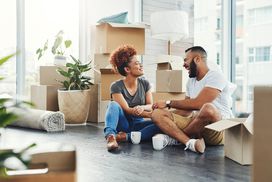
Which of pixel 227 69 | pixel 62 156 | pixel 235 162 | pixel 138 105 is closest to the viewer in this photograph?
pixel 62 156

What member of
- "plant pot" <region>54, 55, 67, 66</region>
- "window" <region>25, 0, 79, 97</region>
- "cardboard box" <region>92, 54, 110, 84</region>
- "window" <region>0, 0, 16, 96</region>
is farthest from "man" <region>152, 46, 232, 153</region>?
"window" <region>0, 0, 16, 96</region>

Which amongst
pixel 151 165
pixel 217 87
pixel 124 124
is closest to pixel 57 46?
pixel 124 124

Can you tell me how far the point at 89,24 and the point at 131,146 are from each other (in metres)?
2.80

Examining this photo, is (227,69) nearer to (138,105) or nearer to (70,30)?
(138,105)

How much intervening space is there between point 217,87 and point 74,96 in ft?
6.70

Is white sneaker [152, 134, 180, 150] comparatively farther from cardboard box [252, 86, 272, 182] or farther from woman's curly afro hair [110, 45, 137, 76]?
cardboard box [252, 86, 272, 182]

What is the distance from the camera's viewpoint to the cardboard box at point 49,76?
4445mm

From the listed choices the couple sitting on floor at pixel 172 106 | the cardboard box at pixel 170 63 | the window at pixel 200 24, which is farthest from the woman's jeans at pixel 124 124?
the window at pixel 200 24

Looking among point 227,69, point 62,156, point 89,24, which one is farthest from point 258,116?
point 89,24

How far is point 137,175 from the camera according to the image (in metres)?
1.89

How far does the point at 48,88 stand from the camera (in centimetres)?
436

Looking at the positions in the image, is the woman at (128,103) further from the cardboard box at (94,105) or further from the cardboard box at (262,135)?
the cardboard box at (262,135)

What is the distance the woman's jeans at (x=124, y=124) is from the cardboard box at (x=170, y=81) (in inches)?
28.5

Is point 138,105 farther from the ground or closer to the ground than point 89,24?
closer to the ground
